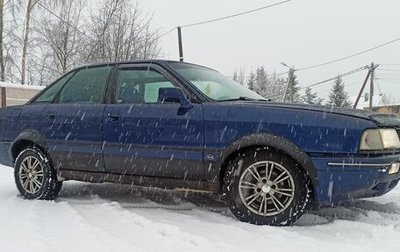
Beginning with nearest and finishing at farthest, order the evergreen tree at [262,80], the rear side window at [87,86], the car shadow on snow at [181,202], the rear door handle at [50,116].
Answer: the car shadow on snow at [181,202]
the rear side window at [87,86]
the rear door handle at [50,116]
the evergreen tree at [262,80]

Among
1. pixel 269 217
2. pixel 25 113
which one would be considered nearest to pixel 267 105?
pixel 269 217

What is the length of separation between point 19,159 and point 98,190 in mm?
1044

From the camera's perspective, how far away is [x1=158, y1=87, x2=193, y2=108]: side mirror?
4465 millimetres

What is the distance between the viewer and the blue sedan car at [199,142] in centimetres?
392

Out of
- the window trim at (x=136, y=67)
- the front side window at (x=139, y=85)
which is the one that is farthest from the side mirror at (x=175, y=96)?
the front side window at (x=139, y=85)

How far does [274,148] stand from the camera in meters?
4.13

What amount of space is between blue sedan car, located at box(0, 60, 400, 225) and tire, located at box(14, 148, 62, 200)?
0.01 metres

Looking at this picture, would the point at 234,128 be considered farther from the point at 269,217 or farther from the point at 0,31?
the point at 0,31

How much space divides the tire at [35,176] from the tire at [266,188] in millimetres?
2237

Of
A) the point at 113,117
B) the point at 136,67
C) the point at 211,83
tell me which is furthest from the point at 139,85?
the point at 211,83

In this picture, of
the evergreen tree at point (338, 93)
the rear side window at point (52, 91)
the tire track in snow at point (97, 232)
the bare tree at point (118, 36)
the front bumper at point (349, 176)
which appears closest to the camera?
the tire track in snow at point (97, 232)

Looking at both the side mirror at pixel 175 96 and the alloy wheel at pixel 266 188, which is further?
the side mirror at pixel 175 96

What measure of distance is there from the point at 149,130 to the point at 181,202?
39.2 inches

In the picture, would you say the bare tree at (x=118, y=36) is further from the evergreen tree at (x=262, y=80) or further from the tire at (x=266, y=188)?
the evergreen tree at (x=262, y=80)
